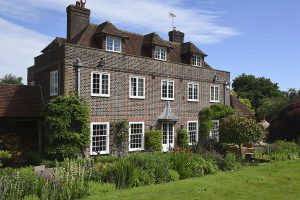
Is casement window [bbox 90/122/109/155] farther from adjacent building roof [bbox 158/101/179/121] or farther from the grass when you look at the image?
the grass

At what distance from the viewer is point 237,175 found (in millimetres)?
14500

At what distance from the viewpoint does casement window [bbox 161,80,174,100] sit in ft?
81.8

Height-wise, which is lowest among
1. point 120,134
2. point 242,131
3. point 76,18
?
point 120,134

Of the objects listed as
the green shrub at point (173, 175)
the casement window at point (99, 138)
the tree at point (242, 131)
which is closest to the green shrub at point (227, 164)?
the green shrub at point (173, 175)

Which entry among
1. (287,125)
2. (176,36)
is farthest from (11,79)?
(287,125)

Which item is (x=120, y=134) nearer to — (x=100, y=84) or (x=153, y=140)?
(x=153, y=140)

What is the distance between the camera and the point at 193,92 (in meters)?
27.3

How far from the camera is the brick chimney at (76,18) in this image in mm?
24688

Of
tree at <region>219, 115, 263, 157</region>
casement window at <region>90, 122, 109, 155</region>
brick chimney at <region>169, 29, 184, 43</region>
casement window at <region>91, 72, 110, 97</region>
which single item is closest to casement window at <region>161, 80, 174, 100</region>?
casement window at <region>91, 72, 110, 97</region>

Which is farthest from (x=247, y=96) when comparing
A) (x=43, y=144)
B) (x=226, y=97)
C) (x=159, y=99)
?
(x=43, y=144)

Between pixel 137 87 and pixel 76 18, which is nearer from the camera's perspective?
pixel 137 87

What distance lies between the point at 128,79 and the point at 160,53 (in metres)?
5.23

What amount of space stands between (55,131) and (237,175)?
990 centimetres

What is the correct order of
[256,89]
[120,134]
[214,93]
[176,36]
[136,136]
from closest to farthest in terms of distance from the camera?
[120,134], [136,136], [214,93], [176,36], [256,89]
